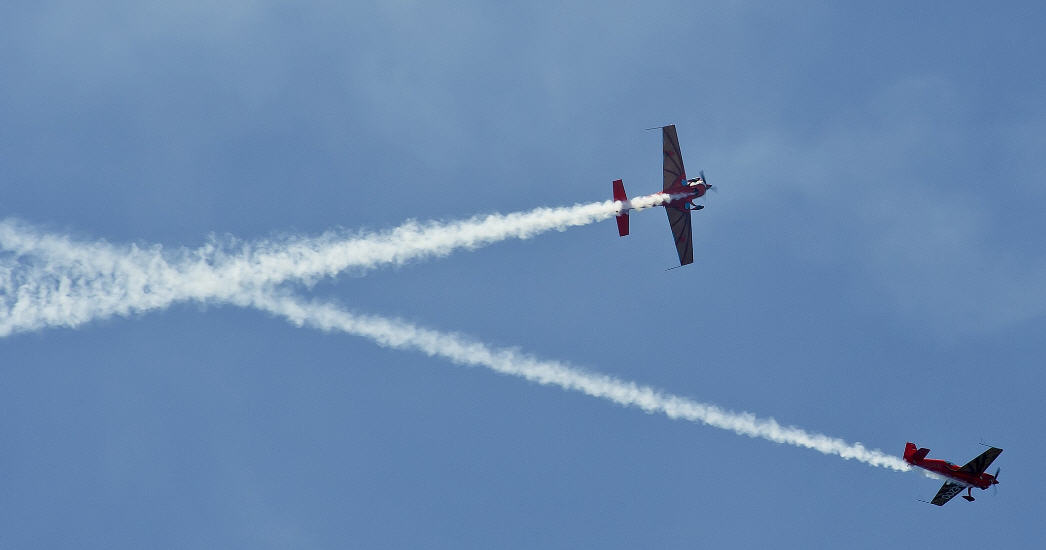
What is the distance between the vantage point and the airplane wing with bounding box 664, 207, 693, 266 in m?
60.9

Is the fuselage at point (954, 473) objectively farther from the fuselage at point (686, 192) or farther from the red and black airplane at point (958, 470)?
the fuselage at point (686, 192)

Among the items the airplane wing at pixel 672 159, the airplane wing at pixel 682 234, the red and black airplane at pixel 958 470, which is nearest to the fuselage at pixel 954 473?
the red and black airplane at pixel 958 470

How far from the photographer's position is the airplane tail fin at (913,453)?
5747 centimetres

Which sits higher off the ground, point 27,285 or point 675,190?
point 675,190

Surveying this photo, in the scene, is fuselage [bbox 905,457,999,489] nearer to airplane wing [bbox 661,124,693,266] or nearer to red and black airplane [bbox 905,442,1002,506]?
red and black airplane [bbox 905,442,1002,506]

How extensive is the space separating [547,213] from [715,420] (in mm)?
15239

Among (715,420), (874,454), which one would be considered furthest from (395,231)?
(874,454)

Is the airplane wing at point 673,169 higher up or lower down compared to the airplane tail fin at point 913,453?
higher up

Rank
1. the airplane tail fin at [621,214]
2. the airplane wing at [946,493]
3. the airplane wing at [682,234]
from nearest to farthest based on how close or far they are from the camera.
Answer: the airplane tail fin at [621,214] → the airplane wing at [946,493] → the airplane wing at [682,234]

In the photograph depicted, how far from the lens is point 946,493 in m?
59.0

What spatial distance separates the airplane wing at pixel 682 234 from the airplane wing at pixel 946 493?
2034 cm

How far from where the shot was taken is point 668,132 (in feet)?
188

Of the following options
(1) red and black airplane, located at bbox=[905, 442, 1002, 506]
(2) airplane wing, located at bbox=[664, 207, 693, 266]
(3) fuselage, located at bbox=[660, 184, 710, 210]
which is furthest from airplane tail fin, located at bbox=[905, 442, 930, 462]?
(3) fuselage, located at bbox=[660, 184, 710, 210]

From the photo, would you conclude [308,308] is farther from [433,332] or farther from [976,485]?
[976,485]
